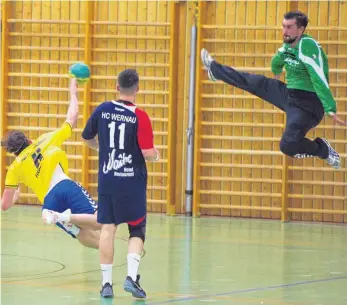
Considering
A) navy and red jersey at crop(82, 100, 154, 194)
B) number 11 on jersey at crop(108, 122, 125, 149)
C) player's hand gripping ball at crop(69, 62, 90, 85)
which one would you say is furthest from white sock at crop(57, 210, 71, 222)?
player's hand gripping ball at crop(69, 62, 90, 85)

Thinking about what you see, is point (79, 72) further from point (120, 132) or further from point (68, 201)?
point (120, 132)

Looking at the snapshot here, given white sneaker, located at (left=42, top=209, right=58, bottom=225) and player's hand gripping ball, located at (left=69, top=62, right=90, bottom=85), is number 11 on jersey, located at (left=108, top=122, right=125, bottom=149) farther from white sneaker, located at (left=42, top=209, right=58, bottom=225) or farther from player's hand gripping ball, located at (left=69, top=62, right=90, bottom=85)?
player's hand gripping ball, located at (left=69, top=62, right=90, bottom=85)

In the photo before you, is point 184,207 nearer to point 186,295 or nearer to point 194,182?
point 194,182

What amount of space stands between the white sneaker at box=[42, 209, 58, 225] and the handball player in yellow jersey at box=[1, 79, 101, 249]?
1.07ft

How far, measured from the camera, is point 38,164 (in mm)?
9078

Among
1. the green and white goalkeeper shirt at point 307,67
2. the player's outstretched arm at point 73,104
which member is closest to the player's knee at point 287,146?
the green and white goalkeeper shirt at point 307,67

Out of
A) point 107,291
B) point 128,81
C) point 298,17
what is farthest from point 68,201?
point 298,17

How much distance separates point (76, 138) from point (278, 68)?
774 cm

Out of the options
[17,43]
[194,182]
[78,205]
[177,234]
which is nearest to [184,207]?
[194,182]

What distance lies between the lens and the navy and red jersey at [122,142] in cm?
815

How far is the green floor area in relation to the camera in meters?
8.44

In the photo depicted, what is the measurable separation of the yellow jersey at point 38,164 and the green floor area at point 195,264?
3.05 ft

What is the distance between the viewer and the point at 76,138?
1623 centimetres

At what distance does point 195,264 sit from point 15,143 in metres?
2.54
